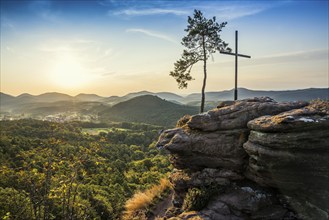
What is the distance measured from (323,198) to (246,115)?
180 inches

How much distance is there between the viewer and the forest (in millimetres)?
10367

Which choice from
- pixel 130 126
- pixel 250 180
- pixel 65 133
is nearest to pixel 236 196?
pixel 250 180

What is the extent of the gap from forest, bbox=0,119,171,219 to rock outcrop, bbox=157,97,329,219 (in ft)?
16.2

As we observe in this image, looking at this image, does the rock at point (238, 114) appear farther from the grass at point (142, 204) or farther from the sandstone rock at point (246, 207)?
the grass at point (142, 204)

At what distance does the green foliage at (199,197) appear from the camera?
1112cm

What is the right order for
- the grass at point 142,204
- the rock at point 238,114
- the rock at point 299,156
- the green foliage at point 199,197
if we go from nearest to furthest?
the rock at point 299,156 → the green foliage at point 199,197 → the rock at point 238,114 → the grass at point 142,204

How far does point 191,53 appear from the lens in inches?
756

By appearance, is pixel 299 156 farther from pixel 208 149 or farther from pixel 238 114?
pixel 208 149

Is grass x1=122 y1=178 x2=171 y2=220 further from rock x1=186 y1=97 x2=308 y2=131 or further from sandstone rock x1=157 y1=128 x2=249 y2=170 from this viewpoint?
rock x1=186 y1=97 x2=308 y2=131

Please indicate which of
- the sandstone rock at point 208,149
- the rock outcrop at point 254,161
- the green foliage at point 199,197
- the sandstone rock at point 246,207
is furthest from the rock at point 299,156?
the green foliage at point 199,197

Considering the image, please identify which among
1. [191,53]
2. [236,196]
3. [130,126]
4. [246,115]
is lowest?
[130,126]

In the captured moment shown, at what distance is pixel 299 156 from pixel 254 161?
189cm

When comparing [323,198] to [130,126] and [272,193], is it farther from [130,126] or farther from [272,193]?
[130,126]

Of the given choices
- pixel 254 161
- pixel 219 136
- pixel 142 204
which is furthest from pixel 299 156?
pixel 142 204
